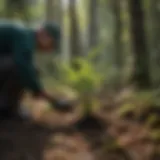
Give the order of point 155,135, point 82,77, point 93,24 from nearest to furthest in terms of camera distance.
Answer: point 155,135 < point 82,77 < point 93,24

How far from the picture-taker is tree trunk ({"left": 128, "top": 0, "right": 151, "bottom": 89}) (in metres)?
1.14

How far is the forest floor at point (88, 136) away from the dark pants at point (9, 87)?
46mm

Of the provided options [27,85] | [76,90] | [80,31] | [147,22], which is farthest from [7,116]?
[147,22]

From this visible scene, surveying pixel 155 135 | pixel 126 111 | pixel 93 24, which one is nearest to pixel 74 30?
pixel 93 24

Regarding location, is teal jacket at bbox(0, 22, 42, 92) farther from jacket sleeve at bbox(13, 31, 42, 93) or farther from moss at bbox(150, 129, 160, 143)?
moss at bbox(150, 129, 160, 143)

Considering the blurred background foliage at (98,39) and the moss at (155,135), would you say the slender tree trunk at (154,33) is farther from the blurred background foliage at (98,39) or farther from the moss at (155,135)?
the moss at (155,135)

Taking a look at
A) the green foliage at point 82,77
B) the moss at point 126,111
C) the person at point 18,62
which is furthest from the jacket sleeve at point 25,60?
the moss at point 126,111

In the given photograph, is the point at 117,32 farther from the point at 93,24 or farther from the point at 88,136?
the point at 88,136

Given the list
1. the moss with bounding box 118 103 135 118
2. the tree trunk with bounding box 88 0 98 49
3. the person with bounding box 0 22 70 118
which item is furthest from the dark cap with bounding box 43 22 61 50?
the moss with bounding box 118 103 135 118

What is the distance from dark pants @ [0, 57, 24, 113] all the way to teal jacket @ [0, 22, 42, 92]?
2 cm

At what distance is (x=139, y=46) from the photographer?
1168 mm

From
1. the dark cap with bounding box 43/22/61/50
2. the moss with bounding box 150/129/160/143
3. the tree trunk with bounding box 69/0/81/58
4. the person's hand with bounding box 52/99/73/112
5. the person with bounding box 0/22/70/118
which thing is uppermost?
the tree trunk with bounding box 69/0/81/58

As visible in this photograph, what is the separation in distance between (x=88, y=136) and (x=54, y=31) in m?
0.30

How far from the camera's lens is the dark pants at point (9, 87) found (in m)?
1.02
